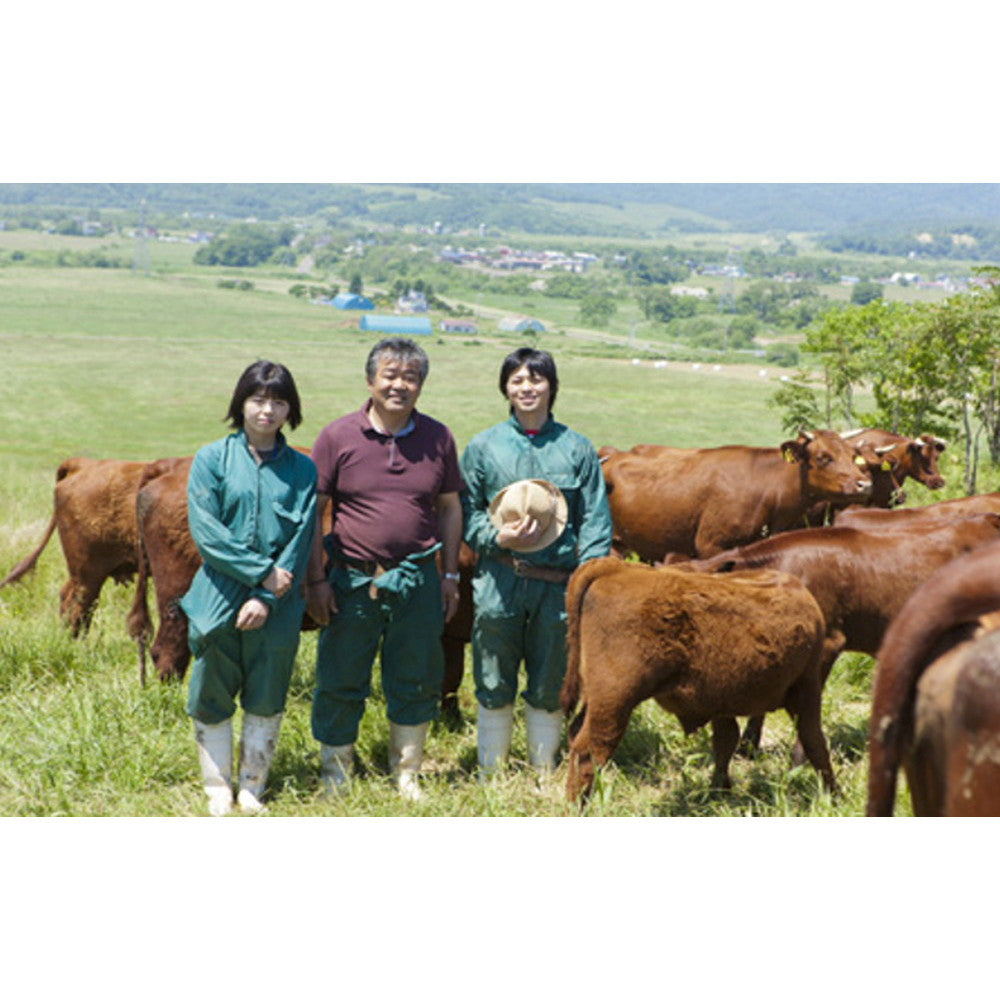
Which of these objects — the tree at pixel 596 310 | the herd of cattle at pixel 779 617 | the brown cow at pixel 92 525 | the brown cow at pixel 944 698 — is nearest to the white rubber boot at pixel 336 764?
the herd of cattle at pixel 779 617

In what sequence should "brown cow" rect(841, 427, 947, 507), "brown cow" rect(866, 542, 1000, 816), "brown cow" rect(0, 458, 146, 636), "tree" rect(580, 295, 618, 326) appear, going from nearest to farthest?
"brown cow" rect(866, 542, 1000, 816) → "brown cow" rect(0, 458, 146, 636) → "brown cow" rect(841, 427, 947, 507) → "tree" rect(580, 295, 618, 326)

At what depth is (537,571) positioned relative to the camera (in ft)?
14.4

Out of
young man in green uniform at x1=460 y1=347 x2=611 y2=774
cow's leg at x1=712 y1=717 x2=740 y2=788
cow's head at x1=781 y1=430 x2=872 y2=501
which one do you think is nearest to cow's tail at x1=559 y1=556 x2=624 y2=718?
young man in green uniform at x1=460 y1=347 x2=611 y2=774

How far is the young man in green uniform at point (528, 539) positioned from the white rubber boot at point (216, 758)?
1052 millimetres

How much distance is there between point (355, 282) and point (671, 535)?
219 feet

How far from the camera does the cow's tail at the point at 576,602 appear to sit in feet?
12.5

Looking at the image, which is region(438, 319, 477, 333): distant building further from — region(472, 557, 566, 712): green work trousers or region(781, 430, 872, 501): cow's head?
region(472, 557, 566, 712): green work trousers

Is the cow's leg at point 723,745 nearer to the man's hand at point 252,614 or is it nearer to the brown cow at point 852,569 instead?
the brown cow at point 852,569

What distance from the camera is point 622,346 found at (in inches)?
2354

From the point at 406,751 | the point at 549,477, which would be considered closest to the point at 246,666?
the point at 406,751

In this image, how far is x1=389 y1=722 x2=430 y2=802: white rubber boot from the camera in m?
4.54

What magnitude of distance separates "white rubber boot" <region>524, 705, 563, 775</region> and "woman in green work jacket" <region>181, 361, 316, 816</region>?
42.9 inches

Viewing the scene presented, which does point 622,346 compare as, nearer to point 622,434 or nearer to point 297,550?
point 622,434

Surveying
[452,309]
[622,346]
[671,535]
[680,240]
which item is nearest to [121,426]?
[452,309]
